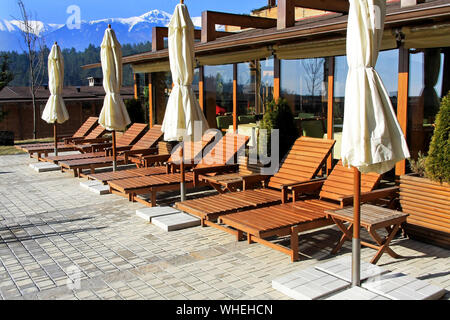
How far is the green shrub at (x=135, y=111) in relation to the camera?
50.4ft

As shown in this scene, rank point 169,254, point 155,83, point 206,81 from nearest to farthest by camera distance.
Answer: point 169,254 → point 206,81 → point 155,83

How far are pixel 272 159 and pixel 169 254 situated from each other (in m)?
3.26

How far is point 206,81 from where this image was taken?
41.9 ft

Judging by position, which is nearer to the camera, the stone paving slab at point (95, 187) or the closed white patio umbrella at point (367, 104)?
the closed white patio umbrella at point (367, 104)

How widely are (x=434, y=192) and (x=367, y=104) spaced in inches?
77.0

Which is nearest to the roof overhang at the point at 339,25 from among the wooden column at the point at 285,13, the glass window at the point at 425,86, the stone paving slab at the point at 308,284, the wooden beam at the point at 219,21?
the wooden column at the point at 285,13

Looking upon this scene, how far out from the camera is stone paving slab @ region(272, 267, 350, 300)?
3.93 metres

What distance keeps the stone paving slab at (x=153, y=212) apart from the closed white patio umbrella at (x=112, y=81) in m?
2.74

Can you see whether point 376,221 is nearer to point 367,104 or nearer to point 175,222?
point 367,104

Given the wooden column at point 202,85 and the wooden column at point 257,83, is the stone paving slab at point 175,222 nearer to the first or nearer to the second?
the wooden column at point 257,83

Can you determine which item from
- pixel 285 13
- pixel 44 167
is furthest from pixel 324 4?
pixel 44 167
